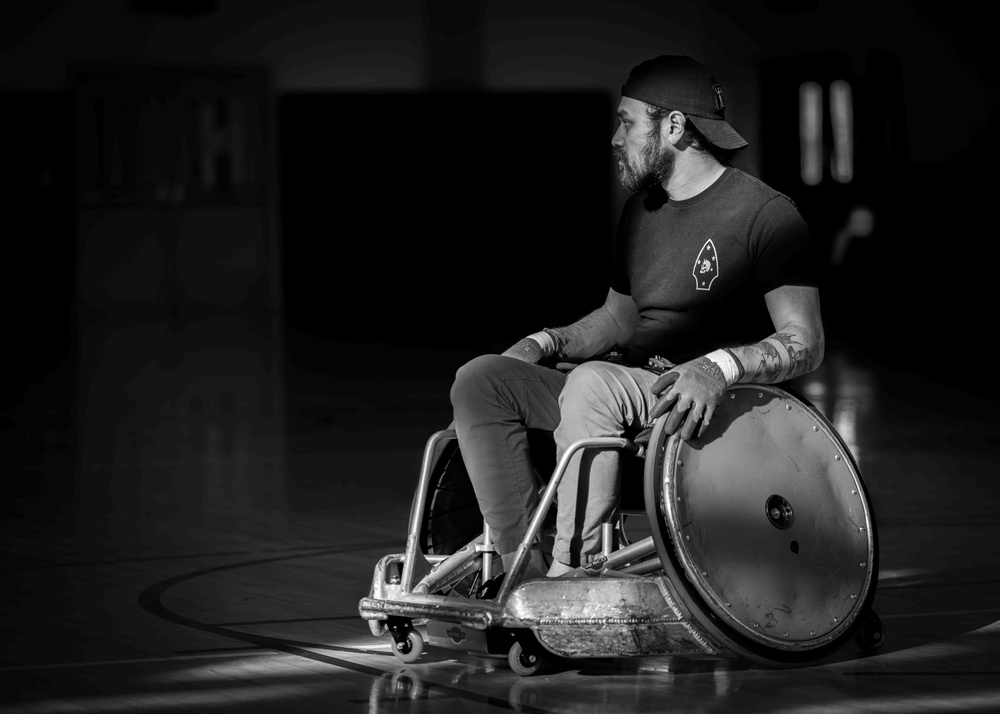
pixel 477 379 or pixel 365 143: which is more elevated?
pixel 365 143

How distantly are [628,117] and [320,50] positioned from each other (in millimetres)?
13733

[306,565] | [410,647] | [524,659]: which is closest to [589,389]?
[524,659]

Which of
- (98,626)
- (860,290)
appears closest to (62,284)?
(860,290)

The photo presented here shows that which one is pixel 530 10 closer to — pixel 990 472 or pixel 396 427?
pixel 396 427

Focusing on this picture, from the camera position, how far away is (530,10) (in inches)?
675

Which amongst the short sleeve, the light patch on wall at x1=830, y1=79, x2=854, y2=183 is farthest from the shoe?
the light patch on wall at x1=830, y1=79, x2=854, y2=183

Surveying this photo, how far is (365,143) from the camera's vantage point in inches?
667

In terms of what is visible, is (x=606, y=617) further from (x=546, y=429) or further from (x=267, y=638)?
(x=267, y=638)

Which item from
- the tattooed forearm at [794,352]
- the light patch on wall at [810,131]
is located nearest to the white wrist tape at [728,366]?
the tattooed forearm at [794,352]

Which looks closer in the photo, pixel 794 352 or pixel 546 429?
pixel 794 352

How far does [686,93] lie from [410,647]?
4.32ft

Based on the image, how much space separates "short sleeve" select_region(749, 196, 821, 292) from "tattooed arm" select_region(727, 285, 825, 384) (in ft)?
0.08

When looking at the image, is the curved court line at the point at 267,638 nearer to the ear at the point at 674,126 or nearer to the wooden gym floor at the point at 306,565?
the wooden gym floor at the point at 306,565

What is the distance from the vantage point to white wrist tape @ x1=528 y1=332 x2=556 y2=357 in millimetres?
3809
